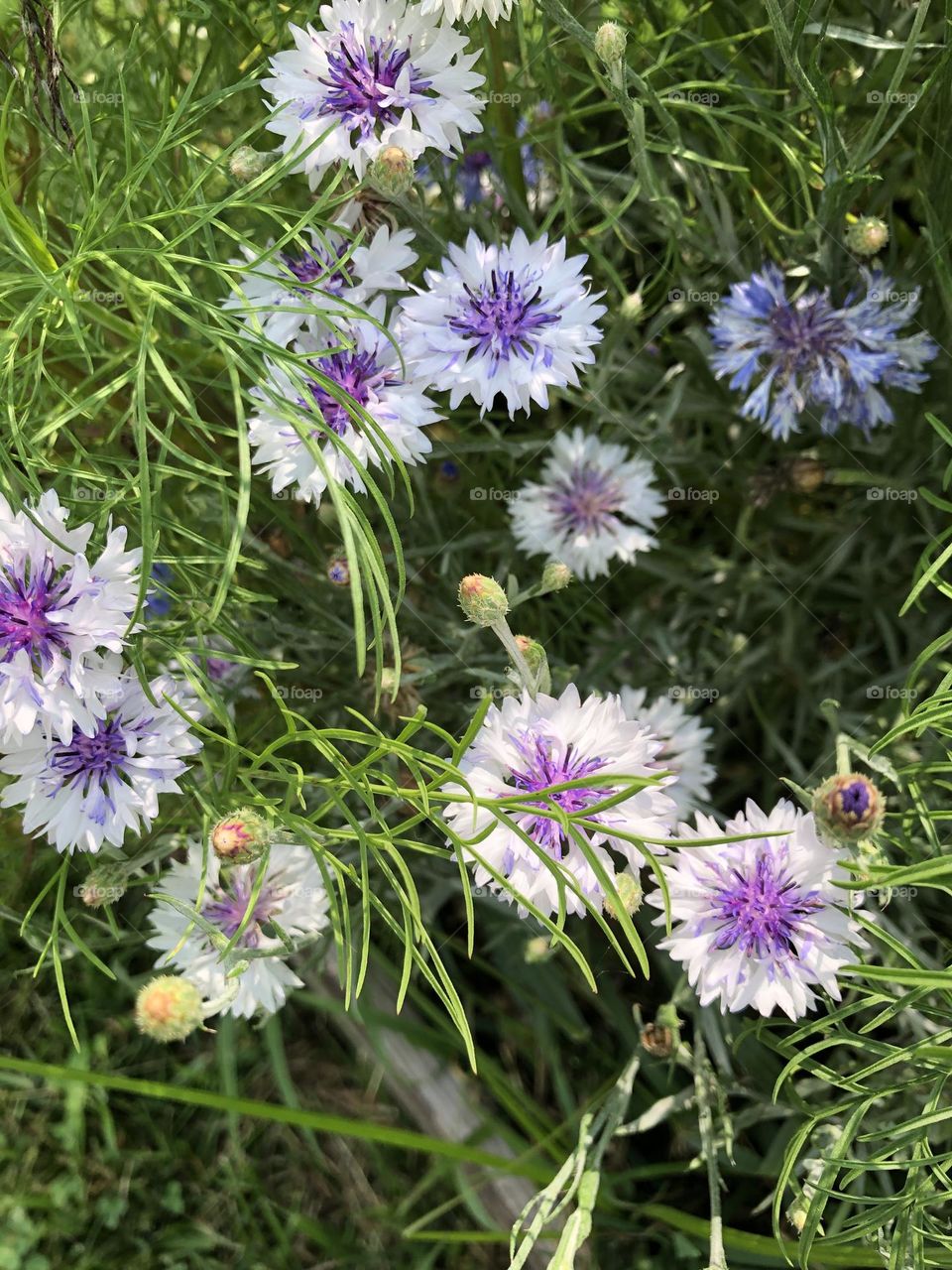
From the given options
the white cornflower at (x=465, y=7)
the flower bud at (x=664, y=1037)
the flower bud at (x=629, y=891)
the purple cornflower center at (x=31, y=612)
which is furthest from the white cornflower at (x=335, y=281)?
the flower bud at (x=664, y=1037)

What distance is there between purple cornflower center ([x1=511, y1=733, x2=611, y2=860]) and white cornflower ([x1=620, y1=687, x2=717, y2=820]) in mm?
282

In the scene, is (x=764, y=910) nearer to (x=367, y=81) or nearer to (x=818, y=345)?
(x=818, y=345)

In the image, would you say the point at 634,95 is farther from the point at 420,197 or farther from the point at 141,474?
the point at 141,474

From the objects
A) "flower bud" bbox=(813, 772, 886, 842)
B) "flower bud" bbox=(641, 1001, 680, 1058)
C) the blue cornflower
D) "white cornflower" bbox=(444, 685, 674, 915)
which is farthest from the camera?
the blue cornflower

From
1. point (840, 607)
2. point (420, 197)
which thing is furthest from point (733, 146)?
point (840, 607)

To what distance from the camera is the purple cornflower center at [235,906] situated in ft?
3.06

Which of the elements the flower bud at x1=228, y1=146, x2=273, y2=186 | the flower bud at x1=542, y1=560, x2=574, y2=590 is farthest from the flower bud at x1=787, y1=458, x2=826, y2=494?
the flower bud at x1=228, y1=146, x2=273, y2=186

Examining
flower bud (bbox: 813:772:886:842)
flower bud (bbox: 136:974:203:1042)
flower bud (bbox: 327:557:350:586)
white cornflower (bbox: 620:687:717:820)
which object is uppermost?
flower bud (bbox: 327:557:350:586)

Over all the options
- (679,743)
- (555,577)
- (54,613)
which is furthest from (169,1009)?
(679,743)

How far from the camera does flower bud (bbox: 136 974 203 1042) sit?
79cm

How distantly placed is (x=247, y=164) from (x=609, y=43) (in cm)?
28

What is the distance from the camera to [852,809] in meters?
0.67

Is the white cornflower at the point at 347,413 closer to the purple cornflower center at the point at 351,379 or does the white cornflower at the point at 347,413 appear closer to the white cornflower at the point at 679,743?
the purple cornflower center at the point at 351,379

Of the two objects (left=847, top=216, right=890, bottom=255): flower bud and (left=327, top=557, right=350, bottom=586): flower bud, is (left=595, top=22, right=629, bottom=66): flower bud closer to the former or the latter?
(left=847, top=216, right=890, bottom=255): flower bud
